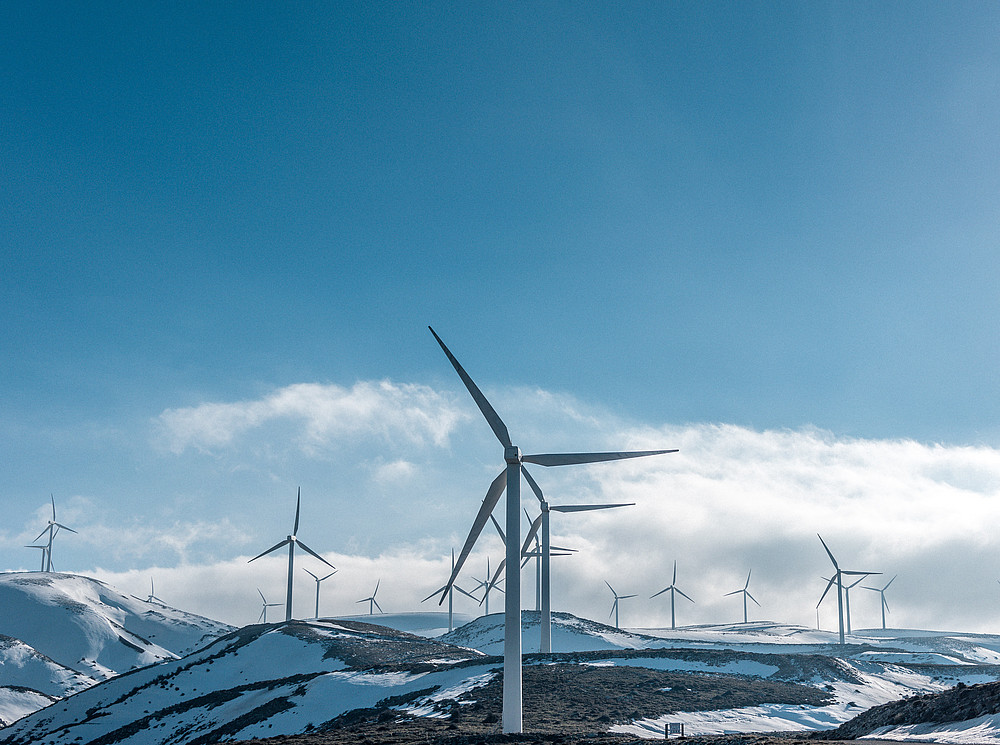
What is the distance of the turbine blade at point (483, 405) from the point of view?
39.7 meters

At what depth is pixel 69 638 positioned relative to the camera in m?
162

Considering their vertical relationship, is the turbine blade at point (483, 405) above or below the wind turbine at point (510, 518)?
above

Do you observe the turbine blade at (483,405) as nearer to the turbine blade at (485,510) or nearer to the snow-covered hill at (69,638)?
the turbine blade at (485,510)

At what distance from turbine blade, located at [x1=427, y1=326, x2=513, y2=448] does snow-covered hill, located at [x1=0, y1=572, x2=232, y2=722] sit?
309ft

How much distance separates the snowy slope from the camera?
56.2 meters

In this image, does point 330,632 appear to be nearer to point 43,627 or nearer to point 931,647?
point 43,627

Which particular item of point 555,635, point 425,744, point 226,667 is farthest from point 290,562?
point 425,744

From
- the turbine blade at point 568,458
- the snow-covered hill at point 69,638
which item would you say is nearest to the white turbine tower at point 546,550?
the turbine blade at point 568,458

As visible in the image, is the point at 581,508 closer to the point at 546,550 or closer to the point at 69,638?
the point at 546,550

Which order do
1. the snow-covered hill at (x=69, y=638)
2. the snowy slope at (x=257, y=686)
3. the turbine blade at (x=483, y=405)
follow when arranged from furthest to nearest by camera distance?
1. the snow-covered hill at (x=69, y=638)
2. the snowy slope at (x=257, y=686)
3. the turbine blade at (x=483, y=405)

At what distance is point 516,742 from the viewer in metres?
32.4

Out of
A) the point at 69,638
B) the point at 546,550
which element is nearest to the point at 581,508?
the point at 546,550

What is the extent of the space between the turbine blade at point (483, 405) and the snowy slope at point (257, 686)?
23.6 metres

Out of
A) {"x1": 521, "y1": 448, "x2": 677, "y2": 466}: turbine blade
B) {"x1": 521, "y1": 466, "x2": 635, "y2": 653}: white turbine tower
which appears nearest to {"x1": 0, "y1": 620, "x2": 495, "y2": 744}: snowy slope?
{"x1": 521, "y1": 466, "x2": 635, "y2": 653}: white turbine tower
